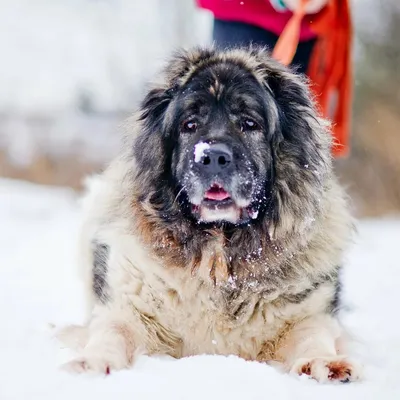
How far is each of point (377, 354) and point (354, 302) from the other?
1173 millimetres

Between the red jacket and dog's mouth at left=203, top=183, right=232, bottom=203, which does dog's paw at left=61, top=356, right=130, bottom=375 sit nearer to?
dog's mouth at left=203, top=183, right=232, bottom=203

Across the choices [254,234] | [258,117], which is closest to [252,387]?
[254,234]

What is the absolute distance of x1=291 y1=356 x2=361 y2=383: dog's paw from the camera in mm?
2289

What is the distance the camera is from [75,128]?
12062 mm

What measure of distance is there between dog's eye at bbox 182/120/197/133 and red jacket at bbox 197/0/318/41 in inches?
45.6

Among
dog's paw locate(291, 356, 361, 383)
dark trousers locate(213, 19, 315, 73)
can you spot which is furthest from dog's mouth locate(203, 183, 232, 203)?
dark trousers locate(213, 19, 315, 73)

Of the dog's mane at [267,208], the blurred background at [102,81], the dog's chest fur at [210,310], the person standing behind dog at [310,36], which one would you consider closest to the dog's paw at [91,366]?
the dog's chest fur at [210,310]

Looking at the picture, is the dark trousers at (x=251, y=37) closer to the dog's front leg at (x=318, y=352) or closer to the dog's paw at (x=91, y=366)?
the dog's front leg at (x=318, y=352)

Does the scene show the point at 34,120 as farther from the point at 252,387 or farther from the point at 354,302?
the point at 252,387

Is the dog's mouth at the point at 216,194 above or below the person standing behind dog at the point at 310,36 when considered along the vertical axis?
below

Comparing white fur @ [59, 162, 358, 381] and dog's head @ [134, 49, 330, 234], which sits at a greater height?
dog's head @ [134, 49, 330, 234]

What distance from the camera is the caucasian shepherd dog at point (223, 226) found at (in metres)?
2.81

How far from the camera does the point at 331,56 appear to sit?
12.8 ft

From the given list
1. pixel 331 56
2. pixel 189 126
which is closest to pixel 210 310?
pixel 189 126
